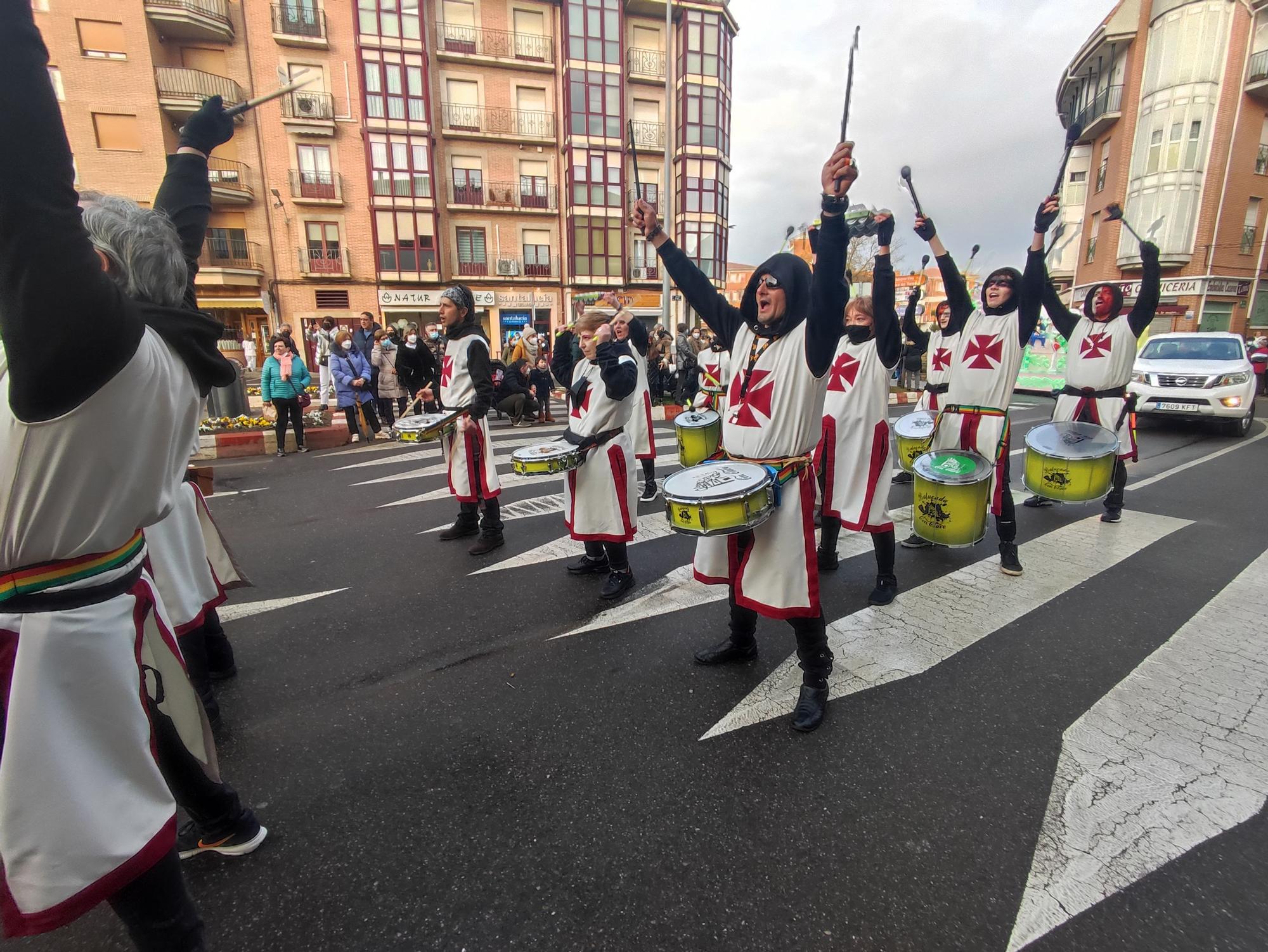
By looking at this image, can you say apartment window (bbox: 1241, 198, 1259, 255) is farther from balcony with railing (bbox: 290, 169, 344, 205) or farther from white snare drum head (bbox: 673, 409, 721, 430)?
balcony with railing (bbox: 290, 169, 344, 205)

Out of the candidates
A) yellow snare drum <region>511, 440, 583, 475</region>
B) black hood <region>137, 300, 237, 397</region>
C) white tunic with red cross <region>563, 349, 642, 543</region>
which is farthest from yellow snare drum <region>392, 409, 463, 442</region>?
black hood <region>137, 300, 237, 397</region>

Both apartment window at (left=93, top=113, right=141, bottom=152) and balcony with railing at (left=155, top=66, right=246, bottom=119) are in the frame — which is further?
balcony with railing at (left=155, top=66, right=246, bottom=119)

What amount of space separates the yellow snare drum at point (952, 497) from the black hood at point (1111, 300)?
2796 mm

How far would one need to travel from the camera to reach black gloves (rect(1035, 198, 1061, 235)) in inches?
168

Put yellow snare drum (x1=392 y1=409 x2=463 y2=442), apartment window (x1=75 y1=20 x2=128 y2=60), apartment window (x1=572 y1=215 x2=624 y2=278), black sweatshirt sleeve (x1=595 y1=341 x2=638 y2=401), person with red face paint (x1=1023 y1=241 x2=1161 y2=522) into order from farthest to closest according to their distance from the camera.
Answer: apartment window (x1=572 y1=215 x2=624 y2=278) < apartment window (x1=75 y1=20 x2=128 y2=60) < person with red face paint (x1=1023 y1=241 x2=1161 y2=522) < yellow snare drum (x1=392 y1=409 x2=463 y2=442) < black sweatshirt sleeve (x1=595 y1=341 x2=638 y2=401)

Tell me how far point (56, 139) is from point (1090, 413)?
7500mm

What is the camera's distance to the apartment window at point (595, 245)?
104 feet

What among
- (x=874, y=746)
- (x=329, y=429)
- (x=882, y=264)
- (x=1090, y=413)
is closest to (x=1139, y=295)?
(x=1090, y=413)

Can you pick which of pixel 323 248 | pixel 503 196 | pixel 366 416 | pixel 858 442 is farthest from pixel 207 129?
pixel 503 196

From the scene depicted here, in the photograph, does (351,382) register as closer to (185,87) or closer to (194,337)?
(194,337)

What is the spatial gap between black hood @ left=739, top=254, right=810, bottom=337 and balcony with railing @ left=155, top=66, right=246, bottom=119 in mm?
30602

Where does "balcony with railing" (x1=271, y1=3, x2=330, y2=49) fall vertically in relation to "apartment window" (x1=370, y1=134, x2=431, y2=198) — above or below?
above

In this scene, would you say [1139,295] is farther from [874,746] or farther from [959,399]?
[874,746]

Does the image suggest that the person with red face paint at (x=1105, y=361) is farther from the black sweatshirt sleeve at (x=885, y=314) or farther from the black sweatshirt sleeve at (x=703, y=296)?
the black sweatshirt sleeve at (x=703, y=296)
